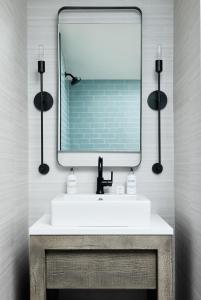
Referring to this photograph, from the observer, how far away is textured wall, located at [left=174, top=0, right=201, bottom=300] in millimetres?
1887

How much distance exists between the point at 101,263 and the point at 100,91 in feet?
3.61

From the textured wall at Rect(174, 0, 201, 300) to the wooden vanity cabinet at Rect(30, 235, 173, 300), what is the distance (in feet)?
0.73

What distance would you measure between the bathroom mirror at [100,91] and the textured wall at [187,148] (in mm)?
266

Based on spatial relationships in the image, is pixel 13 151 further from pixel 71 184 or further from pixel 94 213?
pixel 94 213

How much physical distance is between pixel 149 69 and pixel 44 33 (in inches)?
28.9

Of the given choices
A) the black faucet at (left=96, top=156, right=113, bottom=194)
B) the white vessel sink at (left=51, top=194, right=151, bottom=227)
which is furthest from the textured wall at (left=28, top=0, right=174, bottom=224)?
the white vessel sink at (left=51, top=194, right=151, bottom=227)

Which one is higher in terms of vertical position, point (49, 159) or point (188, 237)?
point (49, 159)

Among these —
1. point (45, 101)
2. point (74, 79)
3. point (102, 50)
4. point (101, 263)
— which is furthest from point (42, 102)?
point (101, 263)

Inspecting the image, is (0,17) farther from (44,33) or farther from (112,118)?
(112,118)

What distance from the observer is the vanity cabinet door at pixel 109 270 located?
6.03 feet

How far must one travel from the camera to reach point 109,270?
184 centimetres

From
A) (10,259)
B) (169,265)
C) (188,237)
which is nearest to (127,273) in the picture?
(169,265)

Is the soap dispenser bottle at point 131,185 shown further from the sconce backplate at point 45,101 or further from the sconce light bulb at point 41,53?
the sconce light bulb at point 41,53

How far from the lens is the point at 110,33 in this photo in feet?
7.89
